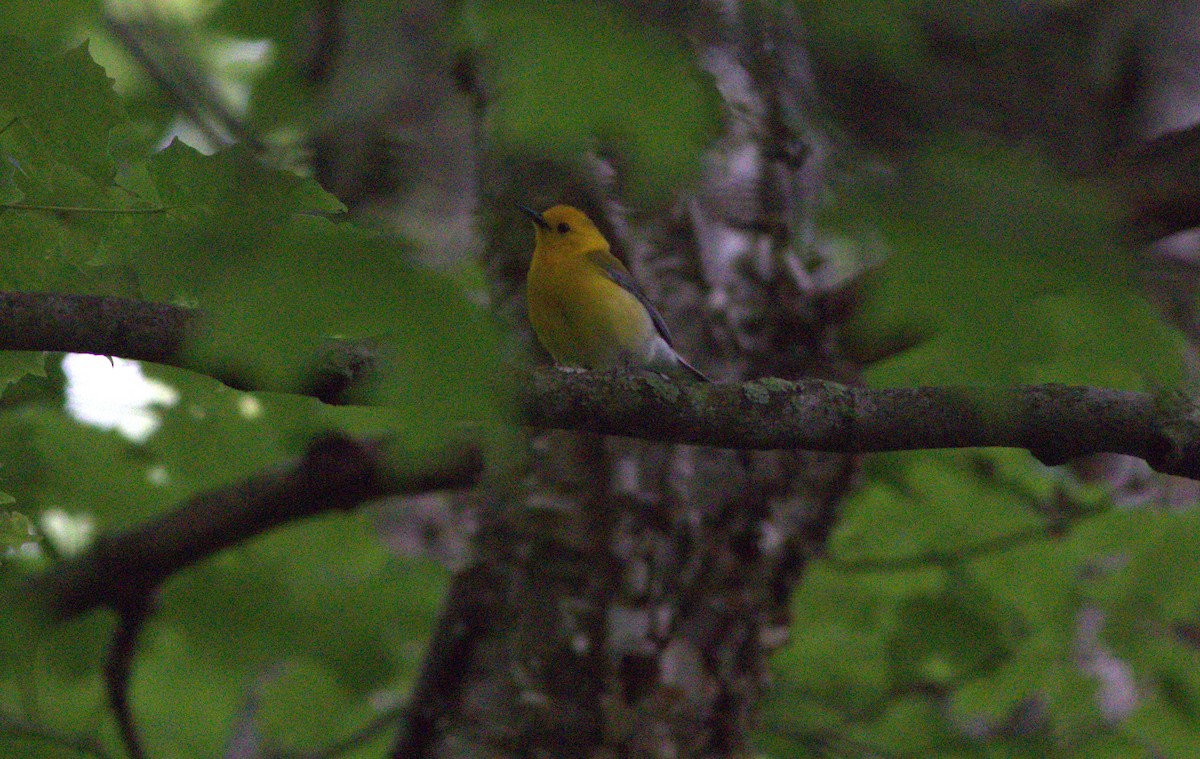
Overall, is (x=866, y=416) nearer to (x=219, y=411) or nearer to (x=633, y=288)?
(x=633, y=288)

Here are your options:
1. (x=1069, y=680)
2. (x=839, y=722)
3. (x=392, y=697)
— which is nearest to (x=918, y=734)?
(x=839, y=722)

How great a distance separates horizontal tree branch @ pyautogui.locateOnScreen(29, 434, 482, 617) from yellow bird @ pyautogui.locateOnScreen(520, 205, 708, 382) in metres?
0.65

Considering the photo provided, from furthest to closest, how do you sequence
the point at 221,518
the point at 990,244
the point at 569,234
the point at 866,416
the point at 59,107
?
the point at 569,234
the point at 221,518
the point at 866,416
the point at 59,107
the point at 990,244

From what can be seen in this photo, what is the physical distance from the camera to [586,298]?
4.87 m

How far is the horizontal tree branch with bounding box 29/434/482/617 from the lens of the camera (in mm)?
4789

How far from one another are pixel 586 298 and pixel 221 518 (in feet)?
5.64

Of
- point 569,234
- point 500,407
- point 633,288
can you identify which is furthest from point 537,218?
point 500,407

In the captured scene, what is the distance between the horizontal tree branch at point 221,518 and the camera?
15.7 ft

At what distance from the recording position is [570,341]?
500 cm

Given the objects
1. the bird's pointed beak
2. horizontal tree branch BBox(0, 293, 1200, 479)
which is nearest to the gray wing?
the bird's pointed beak

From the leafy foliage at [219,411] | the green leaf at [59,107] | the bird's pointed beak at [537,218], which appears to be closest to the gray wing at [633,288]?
the bird's pointed beak at [537,218]

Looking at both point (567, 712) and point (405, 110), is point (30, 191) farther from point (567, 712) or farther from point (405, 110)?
point (405, 110)

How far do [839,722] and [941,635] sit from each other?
86cm

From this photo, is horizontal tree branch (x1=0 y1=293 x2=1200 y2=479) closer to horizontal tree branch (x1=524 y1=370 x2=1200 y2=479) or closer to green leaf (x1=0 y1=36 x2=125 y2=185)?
horizontal tree branch (x1=524 y1=370 x2=1200 y2=479)
